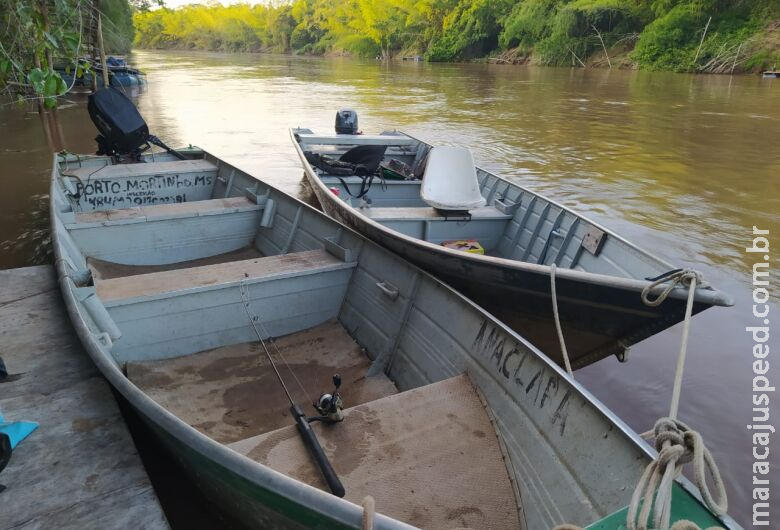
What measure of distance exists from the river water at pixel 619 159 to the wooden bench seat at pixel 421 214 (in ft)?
6.21

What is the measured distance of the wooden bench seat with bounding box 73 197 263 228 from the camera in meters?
5.42

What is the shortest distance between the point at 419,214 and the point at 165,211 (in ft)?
9.08

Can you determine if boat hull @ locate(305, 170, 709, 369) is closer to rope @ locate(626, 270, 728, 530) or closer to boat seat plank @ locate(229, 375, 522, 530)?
boat seat plank @ locate(229, 375, 522, 530)

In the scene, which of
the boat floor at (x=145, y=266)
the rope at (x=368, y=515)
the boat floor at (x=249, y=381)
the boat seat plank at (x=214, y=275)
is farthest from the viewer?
the boat floor at (x=145, y=266)

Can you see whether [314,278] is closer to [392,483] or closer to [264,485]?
[392,483]

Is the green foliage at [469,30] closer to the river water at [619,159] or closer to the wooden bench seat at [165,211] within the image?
the river water at [619,159]

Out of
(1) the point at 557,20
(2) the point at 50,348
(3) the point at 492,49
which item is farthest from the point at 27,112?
(3) the point at 492,49

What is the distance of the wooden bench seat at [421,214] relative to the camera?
5.49 metres

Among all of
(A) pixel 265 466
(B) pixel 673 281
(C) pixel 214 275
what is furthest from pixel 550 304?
(C) pixel 214 275

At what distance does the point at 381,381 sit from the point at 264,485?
5.88ft

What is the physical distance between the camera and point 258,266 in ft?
14.1

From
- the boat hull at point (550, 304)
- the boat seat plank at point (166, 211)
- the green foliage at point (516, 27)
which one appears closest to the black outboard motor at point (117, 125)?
the boat seat plank at point (166, 211)

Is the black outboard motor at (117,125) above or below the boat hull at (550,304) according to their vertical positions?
above

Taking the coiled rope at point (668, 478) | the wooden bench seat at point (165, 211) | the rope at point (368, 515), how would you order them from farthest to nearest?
the wooden bench seat at point (165, 211)
the rope at point (368, 515)
the coiled rope at point (668, 478)
